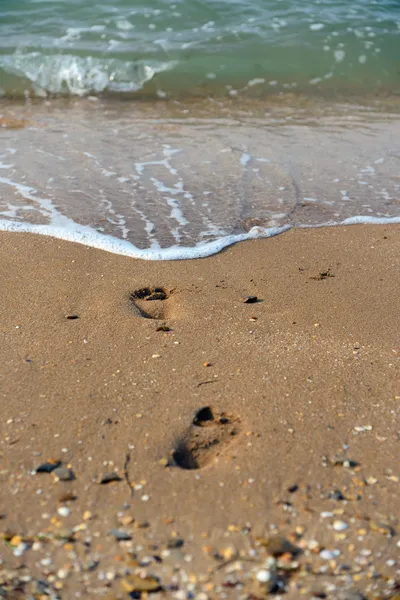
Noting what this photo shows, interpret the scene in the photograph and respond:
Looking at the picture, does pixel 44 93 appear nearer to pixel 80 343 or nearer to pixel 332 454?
pixel 80 343

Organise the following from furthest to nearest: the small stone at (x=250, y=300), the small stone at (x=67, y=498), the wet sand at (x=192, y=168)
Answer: the wet sand at (x=192, y=168), the small stone at (x=250, y=300), the small stone at (x=67, y=498)

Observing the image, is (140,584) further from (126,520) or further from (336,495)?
(336,495)

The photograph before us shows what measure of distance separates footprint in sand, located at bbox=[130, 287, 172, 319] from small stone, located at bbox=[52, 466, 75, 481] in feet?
3.91

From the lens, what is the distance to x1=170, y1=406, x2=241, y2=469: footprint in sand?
7.61 feet

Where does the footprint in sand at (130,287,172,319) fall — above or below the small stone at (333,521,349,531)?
below

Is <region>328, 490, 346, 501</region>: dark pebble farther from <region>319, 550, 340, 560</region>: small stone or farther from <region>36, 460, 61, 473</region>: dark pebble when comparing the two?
<region>36, 460, 61, 473</region>: dark pebble

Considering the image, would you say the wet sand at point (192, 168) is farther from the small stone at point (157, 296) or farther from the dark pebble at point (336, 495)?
the dark pebble at point (336, 495)

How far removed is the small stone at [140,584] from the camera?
1.82 metres

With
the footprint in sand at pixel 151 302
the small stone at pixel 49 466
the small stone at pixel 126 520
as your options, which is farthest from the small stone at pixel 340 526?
the footprint in sand at pixel 151 302

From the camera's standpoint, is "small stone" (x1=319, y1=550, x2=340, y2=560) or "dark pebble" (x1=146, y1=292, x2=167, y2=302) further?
"dark pebble" (x1=146, y1=292, x2=167, y2=302)

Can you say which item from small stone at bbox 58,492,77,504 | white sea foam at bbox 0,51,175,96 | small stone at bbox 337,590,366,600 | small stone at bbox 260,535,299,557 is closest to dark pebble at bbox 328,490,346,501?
small stone at bbox 260,535,299,557

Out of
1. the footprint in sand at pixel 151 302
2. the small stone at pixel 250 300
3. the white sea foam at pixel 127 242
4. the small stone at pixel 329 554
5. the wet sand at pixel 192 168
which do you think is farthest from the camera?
the wet sand at pixel 192 168

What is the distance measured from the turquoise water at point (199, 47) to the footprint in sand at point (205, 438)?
662 centimetres

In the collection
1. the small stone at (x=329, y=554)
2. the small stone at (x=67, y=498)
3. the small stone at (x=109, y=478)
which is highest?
the small stone at (x=67, y=498)
